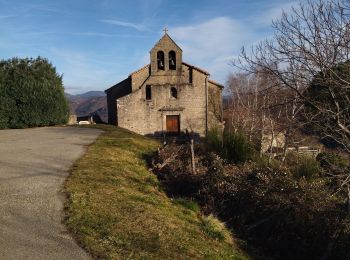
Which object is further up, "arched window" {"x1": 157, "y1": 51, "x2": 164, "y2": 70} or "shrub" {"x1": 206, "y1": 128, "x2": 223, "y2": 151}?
"arched window" {"x1": 157, "y1": 51, "x2": 164, "y2": 70}

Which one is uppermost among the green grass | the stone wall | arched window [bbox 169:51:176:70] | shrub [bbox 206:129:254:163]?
arched window [bbox 169:51:176:70]

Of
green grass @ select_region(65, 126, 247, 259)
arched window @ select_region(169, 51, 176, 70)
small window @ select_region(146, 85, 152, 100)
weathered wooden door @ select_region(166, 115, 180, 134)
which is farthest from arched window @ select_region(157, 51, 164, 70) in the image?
green grass @ select_region(65, 126, 247, 259)

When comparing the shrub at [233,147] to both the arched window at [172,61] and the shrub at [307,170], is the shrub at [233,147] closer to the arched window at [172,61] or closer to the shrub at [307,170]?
the shrub at [307,170]

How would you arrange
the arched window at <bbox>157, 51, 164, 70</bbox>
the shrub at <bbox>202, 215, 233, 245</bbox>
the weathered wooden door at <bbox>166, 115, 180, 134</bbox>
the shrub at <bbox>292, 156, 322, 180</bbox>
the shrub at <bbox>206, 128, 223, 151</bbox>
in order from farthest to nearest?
the weathered wooden door at <bbox>166, 115, 180, 134</bbox> < the arched window at <bbox>157, 51, 164, 70</bbox> < the shrub at <bbox>206, 128, 223, 151</bbox> < the shrub at <bbox>292, 156, 322, 180</bbox> < the shrub at <bbox>202, 215, 233, 245</bbox>

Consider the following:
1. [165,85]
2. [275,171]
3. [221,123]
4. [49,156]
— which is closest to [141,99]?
[165,85]

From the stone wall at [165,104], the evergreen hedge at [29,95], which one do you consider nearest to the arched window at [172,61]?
the stone wall at [165,104]

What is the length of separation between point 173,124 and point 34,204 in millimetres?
25625

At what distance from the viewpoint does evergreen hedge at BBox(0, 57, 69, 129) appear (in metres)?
27.1

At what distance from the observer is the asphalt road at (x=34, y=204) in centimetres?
605

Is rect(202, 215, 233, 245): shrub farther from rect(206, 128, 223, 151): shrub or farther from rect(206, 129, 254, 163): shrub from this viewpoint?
rect(206, 128, 223, 151): shrub

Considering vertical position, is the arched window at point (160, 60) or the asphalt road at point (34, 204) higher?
the arched window at point (160, 60)

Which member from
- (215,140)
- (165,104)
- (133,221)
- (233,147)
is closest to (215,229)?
(133,221)

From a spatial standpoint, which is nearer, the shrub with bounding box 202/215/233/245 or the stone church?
the shrub with bounding box 202/215/233/245

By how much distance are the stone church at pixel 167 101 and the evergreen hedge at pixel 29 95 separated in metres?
5.47
